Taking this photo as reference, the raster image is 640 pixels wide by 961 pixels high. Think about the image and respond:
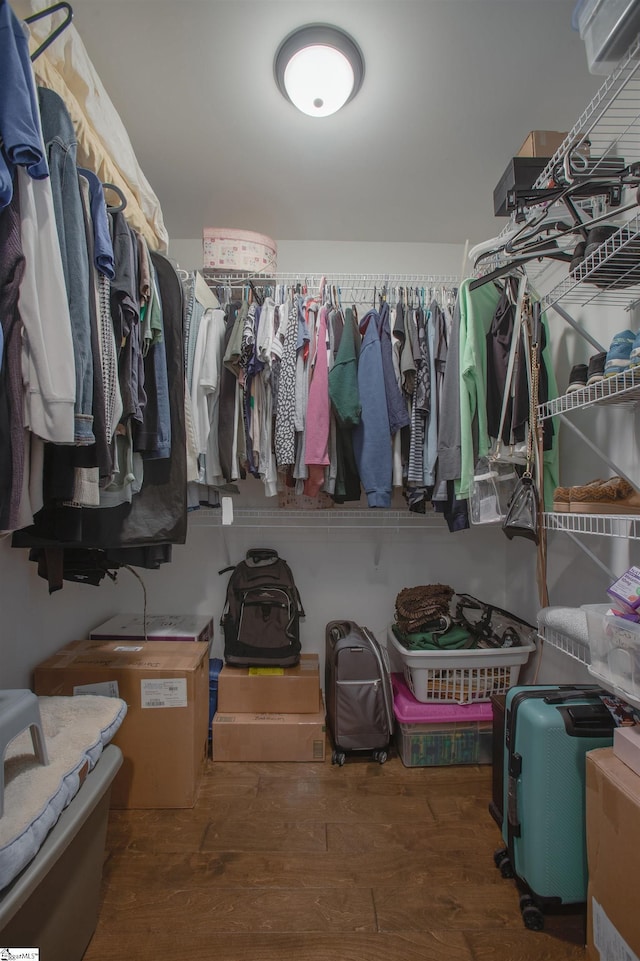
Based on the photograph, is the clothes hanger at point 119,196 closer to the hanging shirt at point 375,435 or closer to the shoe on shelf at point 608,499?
the hanging shirt at point 375,435

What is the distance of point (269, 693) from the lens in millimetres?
1850

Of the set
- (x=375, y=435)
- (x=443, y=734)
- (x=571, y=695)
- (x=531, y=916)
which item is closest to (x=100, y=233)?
(x=375, y=435)

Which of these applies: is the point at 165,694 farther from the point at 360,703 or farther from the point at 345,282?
the point at 345,282

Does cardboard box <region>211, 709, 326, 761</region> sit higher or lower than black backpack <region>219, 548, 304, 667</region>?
lower

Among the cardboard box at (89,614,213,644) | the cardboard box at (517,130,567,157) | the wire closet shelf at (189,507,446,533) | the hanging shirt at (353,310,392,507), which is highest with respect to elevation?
the cardboard box at (517,130,567,157)

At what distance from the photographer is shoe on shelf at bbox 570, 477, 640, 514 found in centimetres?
108

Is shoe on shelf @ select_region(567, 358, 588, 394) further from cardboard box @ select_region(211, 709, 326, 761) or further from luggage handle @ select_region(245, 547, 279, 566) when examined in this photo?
cardboard box @ select_region(211, 709, 326, 761)

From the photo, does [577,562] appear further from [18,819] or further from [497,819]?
[18,819]

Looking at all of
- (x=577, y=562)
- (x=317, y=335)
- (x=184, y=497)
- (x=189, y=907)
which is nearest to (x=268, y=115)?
(x=317, y=335)

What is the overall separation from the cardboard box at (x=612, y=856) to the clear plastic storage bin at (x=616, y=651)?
186 millimetres

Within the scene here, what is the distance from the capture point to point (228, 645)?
1.93m

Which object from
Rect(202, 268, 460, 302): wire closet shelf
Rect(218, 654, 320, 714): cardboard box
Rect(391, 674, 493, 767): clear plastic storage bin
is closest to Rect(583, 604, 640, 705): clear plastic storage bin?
Rect(391, 674, 493, 767): clear plastic storage bin

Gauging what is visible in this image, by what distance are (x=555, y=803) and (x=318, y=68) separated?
2277 millimetres

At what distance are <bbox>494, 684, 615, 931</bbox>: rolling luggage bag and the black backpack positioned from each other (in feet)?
3.38
